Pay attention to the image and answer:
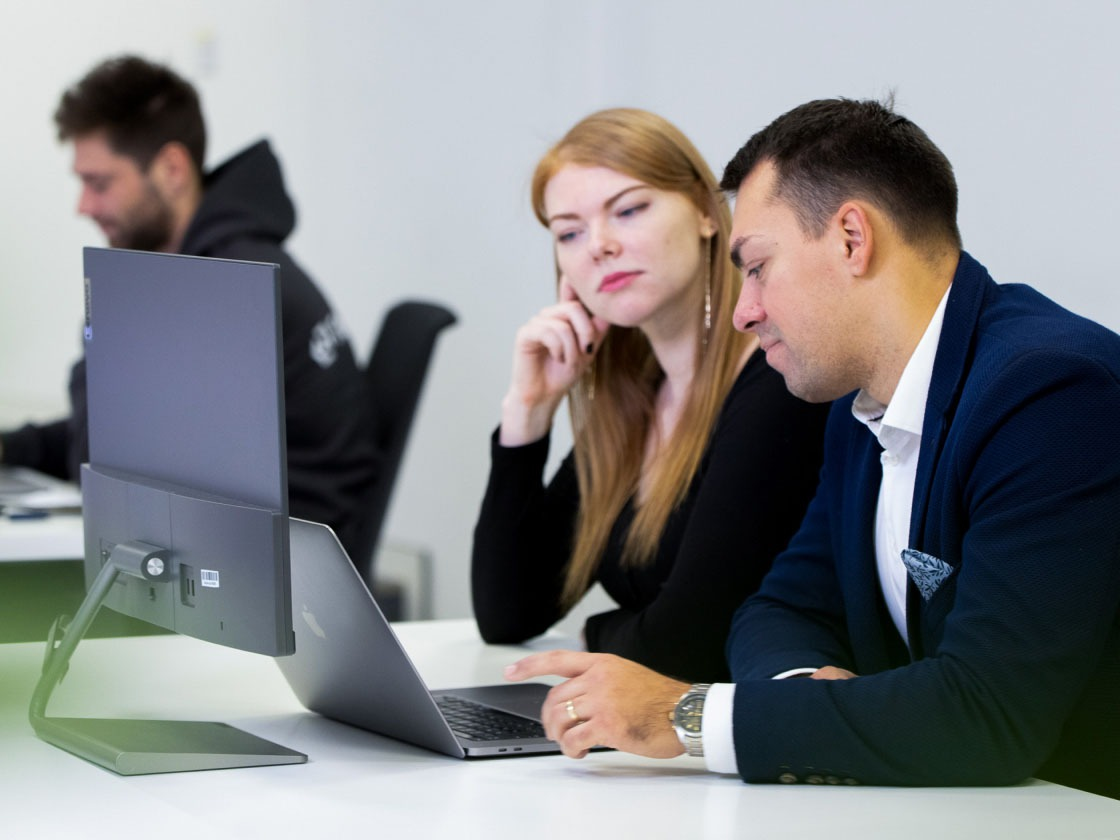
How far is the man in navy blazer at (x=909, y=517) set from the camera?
109 centimetres

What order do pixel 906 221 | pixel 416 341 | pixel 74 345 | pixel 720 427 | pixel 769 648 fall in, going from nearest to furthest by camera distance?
1. pixel 906 221
2. pixel 769 648
3. pixel 720 427
4. pixel 416 341
5. pixel 74 345

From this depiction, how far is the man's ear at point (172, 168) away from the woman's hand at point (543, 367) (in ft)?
5.53

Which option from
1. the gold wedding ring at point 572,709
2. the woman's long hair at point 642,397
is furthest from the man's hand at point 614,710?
the woman's long hair at point 642,397

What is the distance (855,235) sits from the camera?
127 centimetres

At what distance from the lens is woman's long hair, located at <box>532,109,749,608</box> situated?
1.83m

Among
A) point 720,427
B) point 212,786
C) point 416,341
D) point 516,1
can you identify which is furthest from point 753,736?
point 516,1

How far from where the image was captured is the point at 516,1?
3.45 meters

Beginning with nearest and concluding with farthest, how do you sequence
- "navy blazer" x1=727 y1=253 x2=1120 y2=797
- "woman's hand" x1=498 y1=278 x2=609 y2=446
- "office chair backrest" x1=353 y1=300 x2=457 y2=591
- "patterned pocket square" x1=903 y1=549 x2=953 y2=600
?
"navy blazer" x1=727 y1=253 x2=1120 y2=797 < "patterned pocket square" x1=903 y1=549 x2=953 y2=600 < "woman's hand" x1=498 y1=278 x2=609 y2=446 < "office chair backrest" x1=353 y1=300 x2=457 y2=591

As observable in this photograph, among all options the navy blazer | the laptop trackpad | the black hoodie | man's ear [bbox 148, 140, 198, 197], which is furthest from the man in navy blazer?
man's ear [bbox 148, 140, 198, 197]

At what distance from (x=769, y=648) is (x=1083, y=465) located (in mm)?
425

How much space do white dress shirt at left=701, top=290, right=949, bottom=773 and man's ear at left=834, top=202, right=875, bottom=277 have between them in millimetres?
86

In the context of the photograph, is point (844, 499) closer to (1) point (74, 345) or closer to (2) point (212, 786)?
(2) point (212, 786)

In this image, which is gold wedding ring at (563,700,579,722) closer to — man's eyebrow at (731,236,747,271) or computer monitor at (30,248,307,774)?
computer monitor at (30,248,307,774)

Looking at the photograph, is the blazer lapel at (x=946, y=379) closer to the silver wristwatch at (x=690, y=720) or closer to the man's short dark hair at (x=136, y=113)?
the silver wristwatch at (x=690, y=720)
